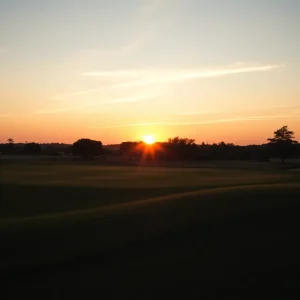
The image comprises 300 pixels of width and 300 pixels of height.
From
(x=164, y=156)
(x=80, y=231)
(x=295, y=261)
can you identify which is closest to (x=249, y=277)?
(x=295, y=261)

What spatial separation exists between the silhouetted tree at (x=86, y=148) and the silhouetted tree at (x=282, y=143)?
42.9m

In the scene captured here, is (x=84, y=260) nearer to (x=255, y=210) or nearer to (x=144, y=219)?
(x=144, y=219)

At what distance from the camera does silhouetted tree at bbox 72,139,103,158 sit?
103 meters

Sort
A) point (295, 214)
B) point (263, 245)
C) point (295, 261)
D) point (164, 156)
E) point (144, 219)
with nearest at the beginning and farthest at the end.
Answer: point (295, 261), point (263, 245), point (144, 219), point (295, 214), point (164, 156)

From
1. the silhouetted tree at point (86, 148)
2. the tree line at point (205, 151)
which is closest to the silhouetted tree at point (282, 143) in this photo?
the tree line at point (205, 151)

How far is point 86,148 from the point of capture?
103 metres

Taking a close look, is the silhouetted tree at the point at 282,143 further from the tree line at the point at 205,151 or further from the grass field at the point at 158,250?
the grass field at the point at 158,250

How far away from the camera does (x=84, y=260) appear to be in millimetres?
11984

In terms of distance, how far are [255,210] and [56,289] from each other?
945 cm

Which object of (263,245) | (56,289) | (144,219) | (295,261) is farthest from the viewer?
(144,219)

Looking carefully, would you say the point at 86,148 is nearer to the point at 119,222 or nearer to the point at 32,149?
the point at 32,149

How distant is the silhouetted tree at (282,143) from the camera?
86.9 meters

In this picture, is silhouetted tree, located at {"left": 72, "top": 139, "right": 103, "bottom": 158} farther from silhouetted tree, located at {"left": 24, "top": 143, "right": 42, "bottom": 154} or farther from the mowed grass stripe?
the mowed grass stripe

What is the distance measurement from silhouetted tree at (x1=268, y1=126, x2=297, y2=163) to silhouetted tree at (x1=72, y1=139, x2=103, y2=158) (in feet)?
141
